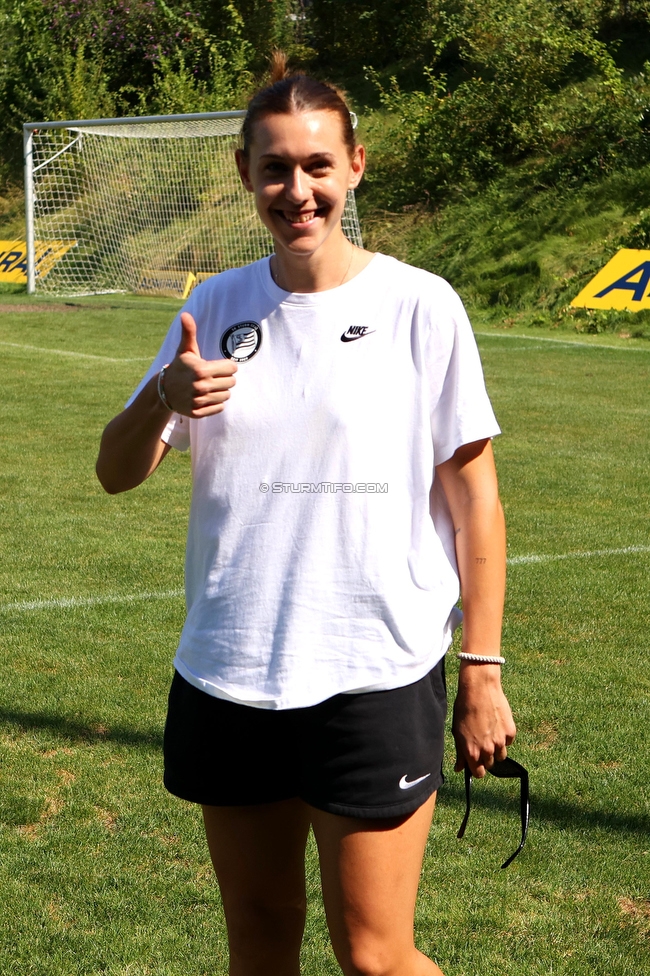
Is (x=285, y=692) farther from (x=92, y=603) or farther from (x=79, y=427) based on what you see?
(x=79, y=427)

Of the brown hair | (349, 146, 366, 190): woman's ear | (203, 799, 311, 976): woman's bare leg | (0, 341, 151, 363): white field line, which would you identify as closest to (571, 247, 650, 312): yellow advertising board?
(0, 341, 151, 363): white field line

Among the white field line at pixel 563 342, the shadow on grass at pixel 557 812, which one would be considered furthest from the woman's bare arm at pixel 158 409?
the white field line at pixel 563 342

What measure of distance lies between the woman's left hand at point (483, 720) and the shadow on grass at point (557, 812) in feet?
5.52

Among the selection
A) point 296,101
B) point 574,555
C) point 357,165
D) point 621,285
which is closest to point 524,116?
point 621,285

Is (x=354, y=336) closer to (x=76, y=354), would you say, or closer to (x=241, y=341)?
(x=241, y=341)

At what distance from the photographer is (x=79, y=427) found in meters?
10.4

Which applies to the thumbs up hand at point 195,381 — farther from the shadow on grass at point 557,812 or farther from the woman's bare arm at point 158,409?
the shadow on grass at point 557,812

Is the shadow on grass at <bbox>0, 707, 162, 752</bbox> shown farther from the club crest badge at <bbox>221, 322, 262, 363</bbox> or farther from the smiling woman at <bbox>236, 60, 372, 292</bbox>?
the smiling woman at <bbox>236, 60, 372, 292</bbox>

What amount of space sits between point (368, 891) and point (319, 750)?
26 cm

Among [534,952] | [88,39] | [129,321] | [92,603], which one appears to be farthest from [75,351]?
[88,39]

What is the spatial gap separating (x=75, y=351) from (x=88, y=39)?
67.0 ft

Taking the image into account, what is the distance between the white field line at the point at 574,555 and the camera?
6742mm

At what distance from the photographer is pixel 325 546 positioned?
6.97 ft

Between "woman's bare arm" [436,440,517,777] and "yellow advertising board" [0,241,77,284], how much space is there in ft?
77.2
